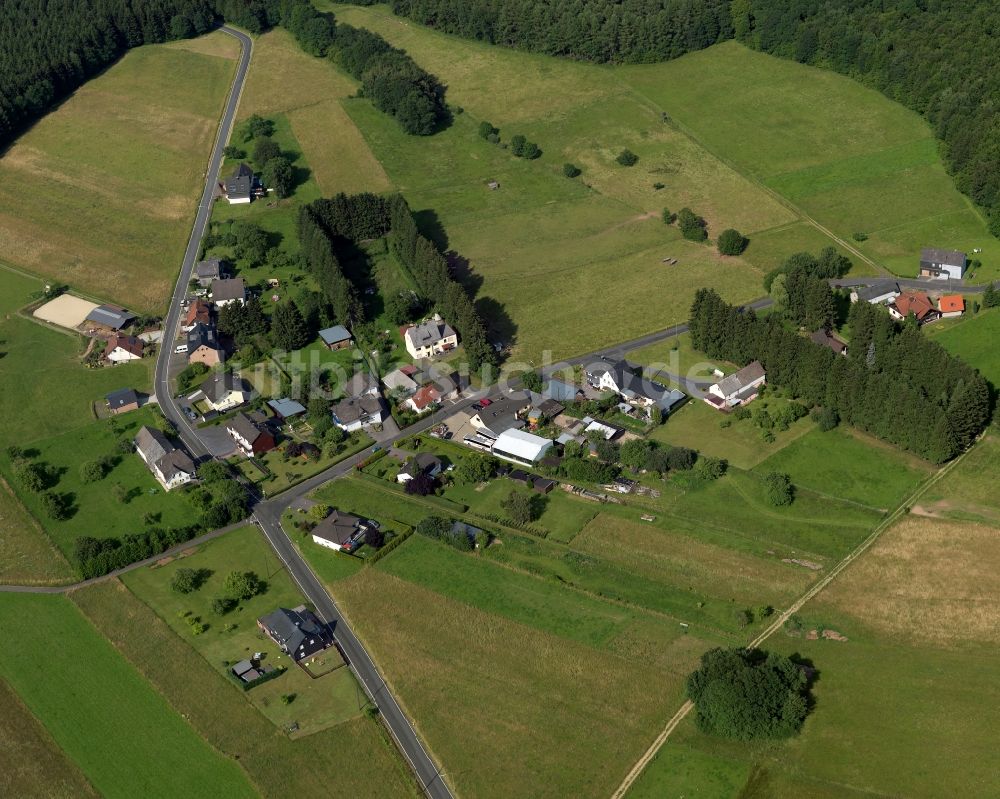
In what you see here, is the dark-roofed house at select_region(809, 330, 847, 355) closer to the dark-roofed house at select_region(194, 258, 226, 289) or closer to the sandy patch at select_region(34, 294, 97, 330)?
the dark-roofed house at select_region(194, 258, 226, 289)

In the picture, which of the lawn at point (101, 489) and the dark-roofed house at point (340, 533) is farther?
the lawn at point (101, 489)

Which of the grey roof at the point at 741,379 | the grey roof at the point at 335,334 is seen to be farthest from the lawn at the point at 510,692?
the grey roof at the point at 335,334

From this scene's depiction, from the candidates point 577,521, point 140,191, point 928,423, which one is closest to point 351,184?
point 140,191

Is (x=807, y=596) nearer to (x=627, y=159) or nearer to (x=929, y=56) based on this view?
(x=627, y=159)

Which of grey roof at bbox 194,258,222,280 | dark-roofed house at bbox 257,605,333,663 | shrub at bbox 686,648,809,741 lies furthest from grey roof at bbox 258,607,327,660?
grey roof at bbox 194,258,222,280

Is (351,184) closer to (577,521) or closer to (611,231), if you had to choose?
(611,231)

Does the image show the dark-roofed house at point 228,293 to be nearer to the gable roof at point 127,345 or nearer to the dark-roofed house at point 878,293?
the gable roof at point 127,345
